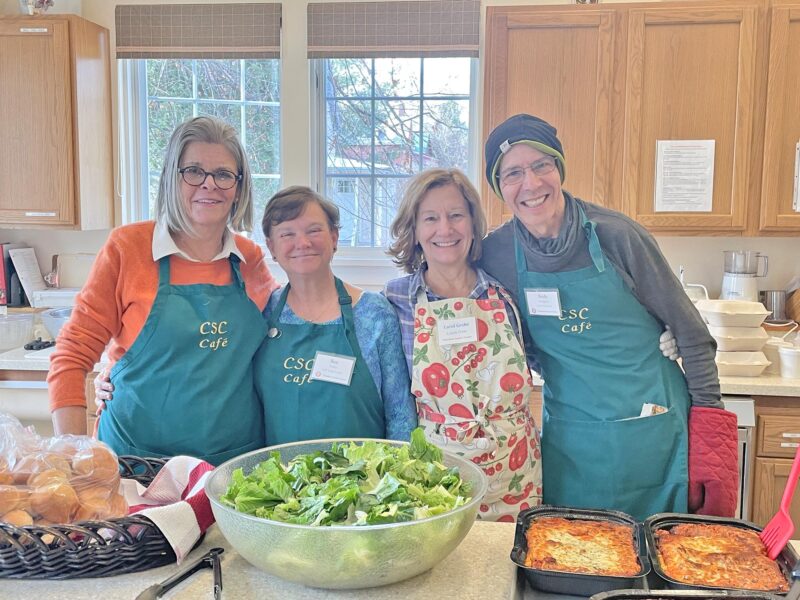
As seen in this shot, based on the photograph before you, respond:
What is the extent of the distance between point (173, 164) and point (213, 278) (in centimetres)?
28

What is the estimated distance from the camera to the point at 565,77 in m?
2.88

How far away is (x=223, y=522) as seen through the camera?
1041 mm

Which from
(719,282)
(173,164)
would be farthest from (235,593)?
(719,282)

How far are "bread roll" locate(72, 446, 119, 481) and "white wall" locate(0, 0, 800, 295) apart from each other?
2346 mm

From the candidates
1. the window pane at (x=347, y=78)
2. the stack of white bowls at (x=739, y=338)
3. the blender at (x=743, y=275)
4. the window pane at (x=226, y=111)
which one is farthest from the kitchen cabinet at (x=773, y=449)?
the window pane at (x=226, y=111)

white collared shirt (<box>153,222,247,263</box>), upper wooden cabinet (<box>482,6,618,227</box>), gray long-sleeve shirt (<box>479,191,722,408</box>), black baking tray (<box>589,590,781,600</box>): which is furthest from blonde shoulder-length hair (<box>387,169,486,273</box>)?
upper wooden cabinet (<box>482,6,618,227</box>)

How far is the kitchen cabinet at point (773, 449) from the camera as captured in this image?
8.57 ft

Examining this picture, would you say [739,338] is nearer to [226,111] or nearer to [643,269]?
[643,269]

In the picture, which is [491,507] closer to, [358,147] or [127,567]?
[127,567]

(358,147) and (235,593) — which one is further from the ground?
(358,147)

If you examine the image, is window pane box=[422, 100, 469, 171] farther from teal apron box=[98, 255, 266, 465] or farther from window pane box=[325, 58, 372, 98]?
teal apron box=[98, 255, 266, 465]

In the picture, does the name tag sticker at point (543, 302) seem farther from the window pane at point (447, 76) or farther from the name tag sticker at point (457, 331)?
the window pane at point (447, 76)

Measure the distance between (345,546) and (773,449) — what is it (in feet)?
7.20

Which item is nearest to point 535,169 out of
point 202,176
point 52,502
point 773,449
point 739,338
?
point 202,176
